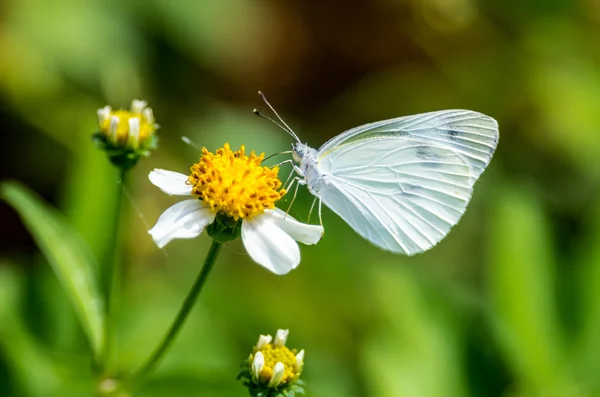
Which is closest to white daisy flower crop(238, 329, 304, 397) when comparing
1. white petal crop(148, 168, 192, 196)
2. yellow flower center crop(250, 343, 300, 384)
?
yellow flower center crop(250, 343, 300, 384)

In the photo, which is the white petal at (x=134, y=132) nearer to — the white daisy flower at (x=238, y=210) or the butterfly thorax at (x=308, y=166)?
the white daisy flower at (x=238, y=210)

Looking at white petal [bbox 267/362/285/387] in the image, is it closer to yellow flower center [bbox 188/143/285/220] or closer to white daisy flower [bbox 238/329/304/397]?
white daisy flower [bbox 238/329/304/397]

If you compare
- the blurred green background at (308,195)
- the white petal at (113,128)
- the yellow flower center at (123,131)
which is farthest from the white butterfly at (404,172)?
the white petal at (113,128)

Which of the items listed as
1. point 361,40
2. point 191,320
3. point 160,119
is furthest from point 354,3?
point 191,320

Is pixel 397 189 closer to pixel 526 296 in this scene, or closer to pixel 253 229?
pixel 526 296

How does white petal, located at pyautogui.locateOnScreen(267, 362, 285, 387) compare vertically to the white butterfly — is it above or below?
below

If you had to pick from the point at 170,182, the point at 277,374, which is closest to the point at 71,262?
the point at 170,182

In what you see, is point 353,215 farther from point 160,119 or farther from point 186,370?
point 160,119
